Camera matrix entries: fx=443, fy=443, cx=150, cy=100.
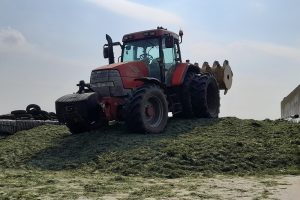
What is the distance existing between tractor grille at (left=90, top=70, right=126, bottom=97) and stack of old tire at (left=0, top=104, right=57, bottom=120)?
356cm

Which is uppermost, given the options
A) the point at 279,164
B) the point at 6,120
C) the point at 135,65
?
the point at 135,65

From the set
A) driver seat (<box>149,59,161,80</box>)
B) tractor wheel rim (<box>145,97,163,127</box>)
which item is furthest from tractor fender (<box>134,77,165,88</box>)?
driver seat (<box>149,59,161,80</box>)

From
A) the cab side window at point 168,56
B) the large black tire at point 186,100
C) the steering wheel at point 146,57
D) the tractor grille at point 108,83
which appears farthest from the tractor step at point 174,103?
the tractor grille at point 108,83

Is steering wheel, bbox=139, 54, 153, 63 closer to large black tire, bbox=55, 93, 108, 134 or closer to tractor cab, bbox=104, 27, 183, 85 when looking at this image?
tractor cab, bbox=104, 27, 183, 85

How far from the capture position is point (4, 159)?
1023 centimetres

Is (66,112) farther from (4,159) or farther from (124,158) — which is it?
(124,158)

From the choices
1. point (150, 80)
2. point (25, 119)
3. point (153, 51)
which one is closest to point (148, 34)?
point (153, 51)

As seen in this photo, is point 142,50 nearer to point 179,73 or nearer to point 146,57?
point 146,57

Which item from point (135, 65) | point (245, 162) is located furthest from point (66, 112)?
point (245, 162)

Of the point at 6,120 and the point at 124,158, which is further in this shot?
the point at 6,120

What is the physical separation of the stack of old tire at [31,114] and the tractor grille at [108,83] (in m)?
3.56

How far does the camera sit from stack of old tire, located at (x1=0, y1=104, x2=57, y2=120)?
14616mm

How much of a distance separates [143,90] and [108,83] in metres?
1.19

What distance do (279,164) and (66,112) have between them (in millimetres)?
5661
